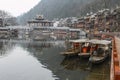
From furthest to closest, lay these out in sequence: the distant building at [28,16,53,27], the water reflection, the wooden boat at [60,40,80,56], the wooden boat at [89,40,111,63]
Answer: the distant building at [28,16,53,27]
the wooden boat at [60,40,80,56]
the water reflection
the wooden boat at [89,40,111,63]

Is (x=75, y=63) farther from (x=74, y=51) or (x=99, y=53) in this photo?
(x=74, y=51)

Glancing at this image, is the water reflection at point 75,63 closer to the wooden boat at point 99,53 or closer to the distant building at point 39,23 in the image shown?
the wooden boat at point 99,53

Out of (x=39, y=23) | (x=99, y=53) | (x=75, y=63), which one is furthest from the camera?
(x=39, y=23)

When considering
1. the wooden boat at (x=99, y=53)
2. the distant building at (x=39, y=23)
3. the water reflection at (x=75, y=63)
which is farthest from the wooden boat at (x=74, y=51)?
the distant building at (x=39, y=23)

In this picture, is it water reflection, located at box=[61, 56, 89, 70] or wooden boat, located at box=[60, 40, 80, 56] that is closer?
water reflection, located at box=[61, 56, 89, 70]

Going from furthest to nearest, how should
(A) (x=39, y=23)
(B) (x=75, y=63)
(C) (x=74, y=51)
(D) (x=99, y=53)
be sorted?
(A) (x=39, y=23) → (C) (x=74, y=51) → (D) (x=99, y=53) → (B) (x=75, y=63)

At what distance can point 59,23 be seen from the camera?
19975 cm

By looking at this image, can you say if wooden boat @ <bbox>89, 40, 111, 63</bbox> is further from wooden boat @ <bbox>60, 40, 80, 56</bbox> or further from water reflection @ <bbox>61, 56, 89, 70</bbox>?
wooden boat @ <bbox>60, 40, 80, 56</bbox>

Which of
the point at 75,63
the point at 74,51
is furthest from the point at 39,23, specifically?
the point at 75,63

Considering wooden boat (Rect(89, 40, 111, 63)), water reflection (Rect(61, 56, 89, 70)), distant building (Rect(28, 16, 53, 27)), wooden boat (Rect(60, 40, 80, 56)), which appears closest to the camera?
wooden boat (Rect(89, 40, 111, 63))

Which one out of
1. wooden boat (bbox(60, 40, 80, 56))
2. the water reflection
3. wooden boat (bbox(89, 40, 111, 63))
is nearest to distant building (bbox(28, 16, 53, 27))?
wooden boat (bbox(60, 40, 80, 56))

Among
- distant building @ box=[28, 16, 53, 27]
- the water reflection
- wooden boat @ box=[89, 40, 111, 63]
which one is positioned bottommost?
the water reflection

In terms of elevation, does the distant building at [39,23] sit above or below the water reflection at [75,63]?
above

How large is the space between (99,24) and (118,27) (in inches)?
1016
